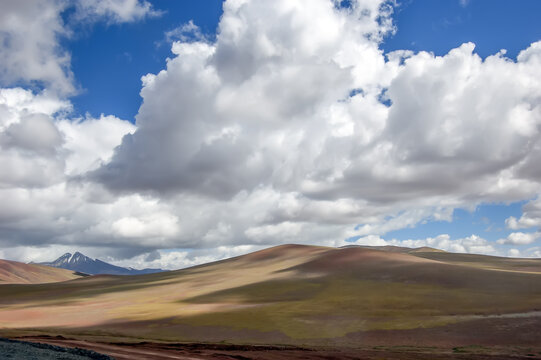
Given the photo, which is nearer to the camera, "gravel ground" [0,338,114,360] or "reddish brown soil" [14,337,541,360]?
"gravel ground" [0,338,114,360]

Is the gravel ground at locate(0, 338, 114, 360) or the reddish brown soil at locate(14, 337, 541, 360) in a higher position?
the gravel ground at locate(0, 338, 114, 360)

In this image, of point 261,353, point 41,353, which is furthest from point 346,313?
point 41,353

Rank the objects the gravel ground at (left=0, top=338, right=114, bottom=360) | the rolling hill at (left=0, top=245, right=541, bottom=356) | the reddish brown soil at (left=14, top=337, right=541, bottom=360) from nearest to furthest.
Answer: the gravel ground at (left=0, top=338, right=114, bottom=360) < the reddish brown soil at (left=14, top=337, right=541, bottom=360) < the rolling hill at (left=0, top=245, right=541, bottom=356)

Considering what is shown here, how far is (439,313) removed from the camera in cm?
4184

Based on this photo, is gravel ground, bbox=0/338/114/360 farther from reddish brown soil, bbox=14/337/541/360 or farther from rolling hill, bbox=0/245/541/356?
rolling hill, bbox=0/245/541/356

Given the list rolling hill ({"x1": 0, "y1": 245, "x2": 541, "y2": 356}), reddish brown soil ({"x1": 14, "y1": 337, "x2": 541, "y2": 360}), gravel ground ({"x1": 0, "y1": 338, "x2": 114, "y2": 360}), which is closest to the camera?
gravel ground ({"x1": 0, "y1": 338, "x2": 114, "y2": 360})

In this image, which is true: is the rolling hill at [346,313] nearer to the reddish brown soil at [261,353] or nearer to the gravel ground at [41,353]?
the reddish brown soil at [261,353]

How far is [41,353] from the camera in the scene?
18.4m

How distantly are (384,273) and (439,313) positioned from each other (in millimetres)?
32653

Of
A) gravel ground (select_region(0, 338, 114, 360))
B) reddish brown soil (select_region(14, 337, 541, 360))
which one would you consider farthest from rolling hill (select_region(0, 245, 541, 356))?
gravel ground (select_region(0, 338, 114, 360))

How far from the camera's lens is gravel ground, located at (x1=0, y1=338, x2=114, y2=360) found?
684 inches

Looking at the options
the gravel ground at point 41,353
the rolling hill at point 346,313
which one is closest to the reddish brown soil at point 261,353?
the gravel ground at point 41,353

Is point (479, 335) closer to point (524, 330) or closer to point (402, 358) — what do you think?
point (524, 330)

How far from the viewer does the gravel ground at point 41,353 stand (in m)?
17.4
